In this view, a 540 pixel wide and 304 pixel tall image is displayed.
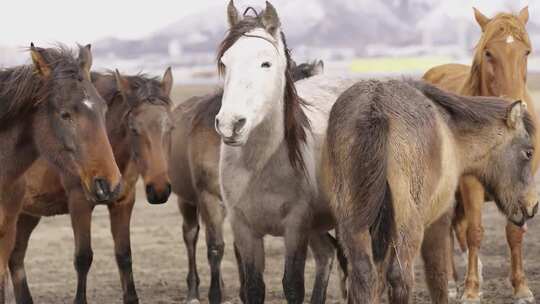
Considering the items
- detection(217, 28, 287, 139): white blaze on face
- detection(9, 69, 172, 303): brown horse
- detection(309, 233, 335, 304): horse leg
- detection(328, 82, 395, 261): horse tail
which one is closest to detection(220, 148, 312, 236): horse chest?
detection(217, 28, 287, 139): white blaze on face

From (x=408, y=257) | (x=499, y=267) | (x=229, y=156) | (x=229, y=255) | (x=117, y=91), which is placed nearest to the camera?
(x=408, y=257)

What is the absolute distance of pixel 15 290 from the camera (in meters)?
8.73

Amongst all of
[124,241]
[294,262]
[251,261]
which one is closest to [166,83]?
[124,241]

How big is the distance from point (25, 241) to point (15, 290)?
482 millimetres

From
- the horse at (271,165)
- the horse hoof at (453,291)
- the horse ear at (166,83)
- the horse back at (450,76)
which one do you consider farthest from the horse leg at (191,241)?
the horse back at (450,76)

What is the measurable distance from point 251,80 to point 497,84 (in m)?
3.05

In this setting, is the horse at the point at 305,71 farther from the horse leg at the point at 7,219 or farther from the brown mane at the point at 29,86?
the horse leg at the point at 7,219

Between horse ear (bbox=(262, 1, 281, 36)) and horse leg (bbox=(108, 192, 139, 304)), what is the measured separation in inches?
96.8

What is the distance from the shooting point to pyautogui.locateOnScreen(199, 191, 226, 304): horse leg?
8.97m

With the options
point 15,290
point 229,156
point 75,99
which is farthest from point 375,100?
point 15,290

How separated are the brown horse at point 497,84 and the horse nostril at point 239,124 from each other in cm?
297

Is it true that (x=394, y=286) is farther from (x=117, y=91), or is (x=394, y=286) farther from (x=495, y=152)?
(x=117, y=91)

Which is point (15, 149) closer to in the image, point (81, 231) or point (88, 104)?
point (88, 104)

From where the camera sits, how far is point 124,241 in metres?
8.57
